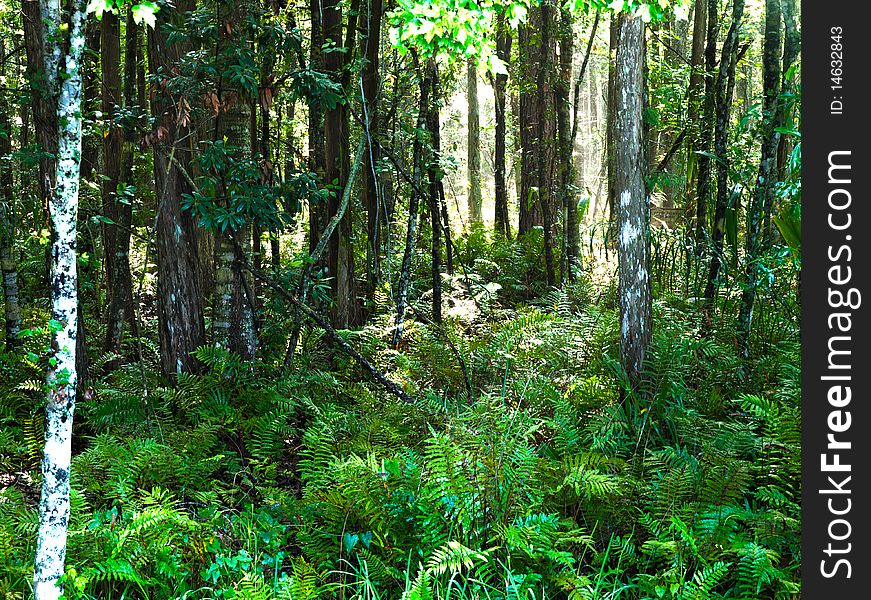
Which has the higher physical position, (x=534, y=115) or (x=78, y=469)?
(x=534, y=115)

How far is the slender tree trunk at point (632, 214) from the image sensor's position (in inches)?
242

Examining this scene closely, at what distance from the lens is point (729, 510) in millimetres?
4152

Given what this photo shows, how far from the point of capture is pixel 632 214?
6.29m

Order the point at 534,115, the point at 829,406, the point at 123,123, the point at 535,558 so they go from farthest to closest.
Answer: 1. the point at 534,115
2. the point at 123,123
3. the point at 535,558
4. the point at 829,406

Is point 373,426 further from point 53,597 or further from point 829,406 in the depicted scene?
point 829,406

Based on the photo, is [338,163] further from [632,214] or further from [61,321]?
[61,321]

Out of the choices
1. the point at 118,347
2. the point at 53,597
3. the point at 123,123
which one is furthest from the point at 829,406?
the point at 118,347

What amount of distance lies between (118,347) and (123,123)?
10.9 feet

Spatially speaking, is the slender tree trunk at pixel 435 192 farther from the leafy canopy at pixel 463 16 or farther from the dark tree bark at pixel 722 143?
the leafy canopy at pixel 463 16

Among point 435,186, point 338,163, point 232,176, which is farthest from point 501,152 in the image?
Answer: point 232,176

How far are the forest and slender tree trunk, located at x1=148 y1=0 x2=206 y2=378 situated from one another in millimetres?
29

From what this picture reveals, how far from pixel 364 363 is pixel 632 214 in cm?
286

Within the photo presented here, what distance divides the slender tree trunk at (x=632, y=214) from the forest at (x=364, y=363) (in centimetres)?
2

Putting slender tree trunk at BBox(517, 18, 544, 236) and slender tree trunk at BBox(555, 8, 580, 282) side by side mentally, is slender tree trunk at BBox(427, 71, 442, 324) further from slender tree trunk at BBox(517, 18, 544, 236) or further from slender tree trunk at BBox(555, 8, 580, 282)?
slender tree trunk at BBox(517, 18, 544, 236)
